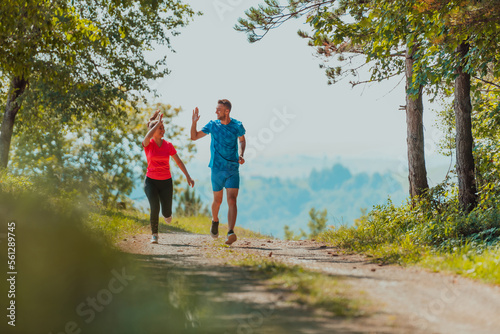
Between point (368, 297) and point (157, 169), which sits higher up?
point (157, 169)

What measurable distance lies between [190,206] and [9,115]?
41.0ft

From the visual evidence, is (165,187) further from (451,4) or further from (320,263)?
(451,4)

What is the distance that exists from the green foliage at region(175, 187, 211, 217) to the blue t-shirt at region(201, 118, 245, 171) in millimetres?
19916

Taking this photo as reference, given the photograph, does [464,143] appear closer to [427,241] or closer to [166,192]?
[427,241]

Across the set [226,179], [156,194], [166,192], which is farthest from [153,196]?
[226,179]

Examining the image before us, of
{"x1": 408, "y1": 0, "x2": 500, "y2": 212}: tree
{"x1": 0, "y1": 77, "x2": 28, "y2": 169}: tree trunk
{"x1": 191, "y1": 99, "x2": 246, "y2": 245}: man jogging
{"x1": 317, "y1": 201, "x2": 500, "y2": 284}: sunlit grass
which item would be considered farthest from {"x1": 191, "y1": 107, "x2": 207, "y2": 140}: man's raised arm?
{"x1": 0, "y1": 77, "x2": 28, "y2": 169}: tree trunk

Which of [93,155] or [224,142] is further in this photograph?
[93,155]

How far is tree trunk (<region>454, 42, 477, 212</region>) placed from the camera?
10555 mm

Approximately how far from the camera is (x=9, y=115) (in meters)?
21.7

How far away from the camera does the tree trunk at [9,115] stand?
21.0m

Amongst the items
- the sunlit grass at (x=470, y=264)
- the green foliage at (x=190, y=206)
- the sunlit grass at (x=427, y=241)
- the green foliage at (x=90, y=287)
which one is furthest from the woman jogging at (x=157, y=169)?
the green foliage at (x=190, y=206)

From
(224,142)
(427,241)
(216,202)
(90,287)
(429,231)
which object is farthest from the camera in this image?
(216,202)

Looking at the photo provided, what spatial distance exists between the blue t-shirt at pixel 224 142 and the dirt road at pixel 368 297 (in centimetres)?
254

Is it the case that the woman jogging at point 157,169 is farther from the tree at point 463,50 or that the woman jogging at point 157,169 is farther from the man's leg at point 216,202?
the tree at point 463,50
